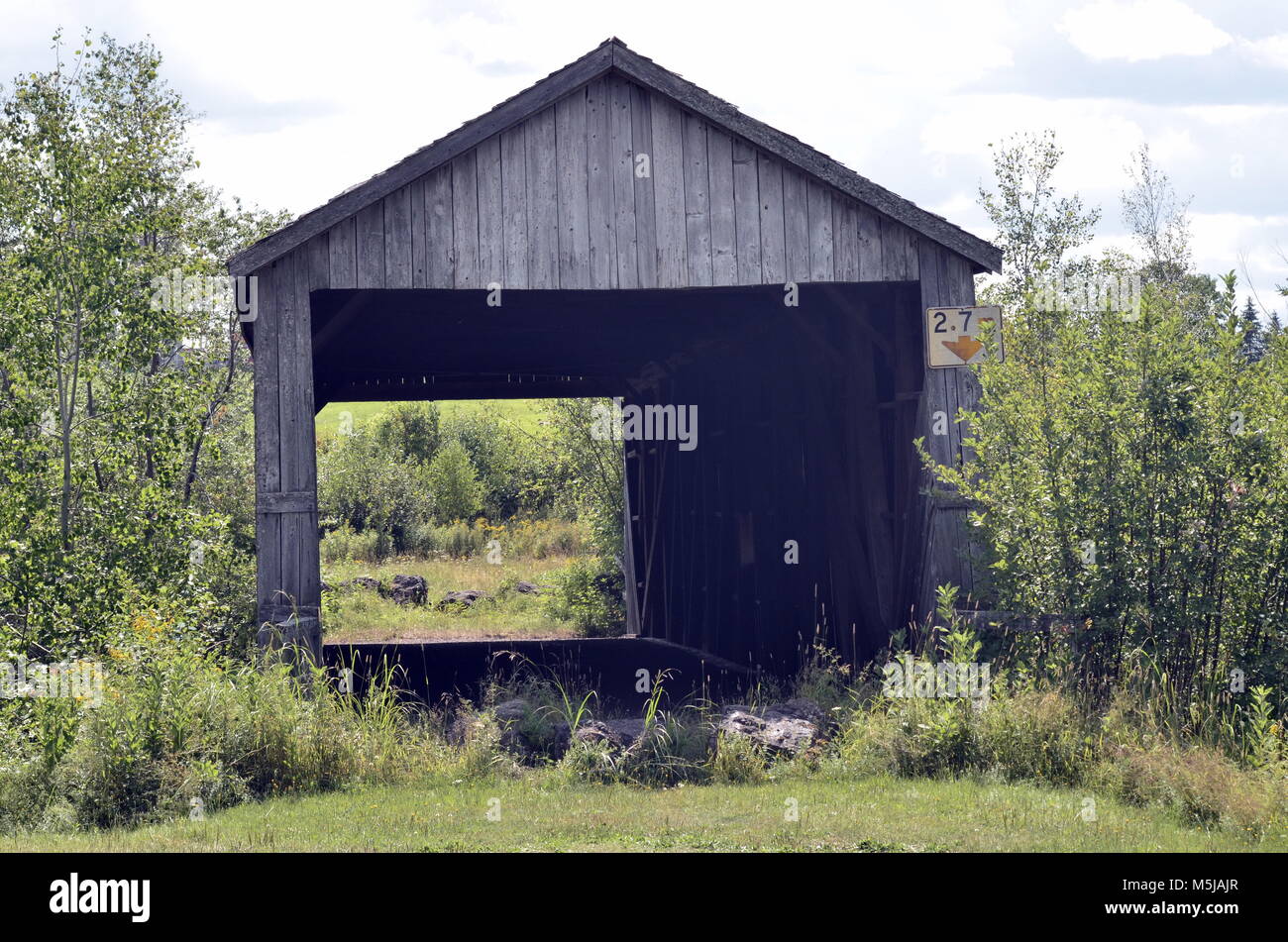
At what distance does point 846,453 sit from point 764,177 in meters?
3.60

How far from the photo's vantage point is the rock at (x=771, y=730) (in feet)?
30.3

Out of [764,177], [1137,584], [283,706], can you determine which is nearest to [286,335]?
[283,706]

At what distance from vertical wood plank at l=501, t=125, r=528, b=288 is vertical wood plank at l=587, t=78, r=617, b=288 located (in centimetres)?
54

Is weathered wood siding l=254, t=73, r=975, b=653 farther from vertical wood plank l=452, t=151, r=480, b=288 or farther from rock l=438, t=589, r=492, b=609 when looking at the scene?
rock l=438, t=589, r=492, b=609

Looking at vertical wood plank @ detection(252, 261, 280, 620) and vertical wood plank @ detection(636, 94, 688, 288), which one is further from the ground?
vertical wood plank @ detection(636, 94, 688, 288)

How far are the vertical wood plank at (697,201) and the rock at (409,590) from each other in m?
18.4

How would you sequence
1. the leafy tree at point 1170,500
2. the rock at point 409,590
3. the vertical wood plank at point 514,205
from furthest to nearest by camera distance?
the rock at point 409,590 < the vertical wood plank at point 514,205 < the leafy tree at point 1170,500

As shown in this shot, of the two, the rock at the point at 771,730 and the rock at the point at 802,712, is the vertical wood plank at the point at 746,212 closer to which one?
the rock at the point at 802,712

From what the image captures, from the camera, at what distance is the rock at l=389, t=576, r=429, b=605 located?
93.0 feet

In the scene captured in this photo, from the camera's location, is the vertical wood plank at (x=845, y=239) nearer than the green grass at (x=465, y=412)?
Yes

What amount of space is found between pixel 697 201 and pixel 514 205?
1544 millimetres

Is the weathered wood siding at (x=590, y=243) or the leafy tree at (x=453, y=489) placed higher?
the weathered wood siding at (x=590, y=243)

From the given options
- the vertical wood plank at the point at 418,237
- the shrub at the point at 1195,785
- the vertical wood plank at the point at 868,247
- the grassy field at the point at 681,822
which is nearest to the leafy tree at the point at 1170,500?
the shrub at the point at 1195,785

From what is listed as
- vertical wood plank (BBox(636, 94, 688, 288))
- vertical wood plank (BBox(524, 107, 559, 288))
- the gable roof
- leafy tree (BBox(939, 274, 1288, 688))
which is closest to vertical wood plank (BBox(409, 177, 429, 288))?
the gable roof
